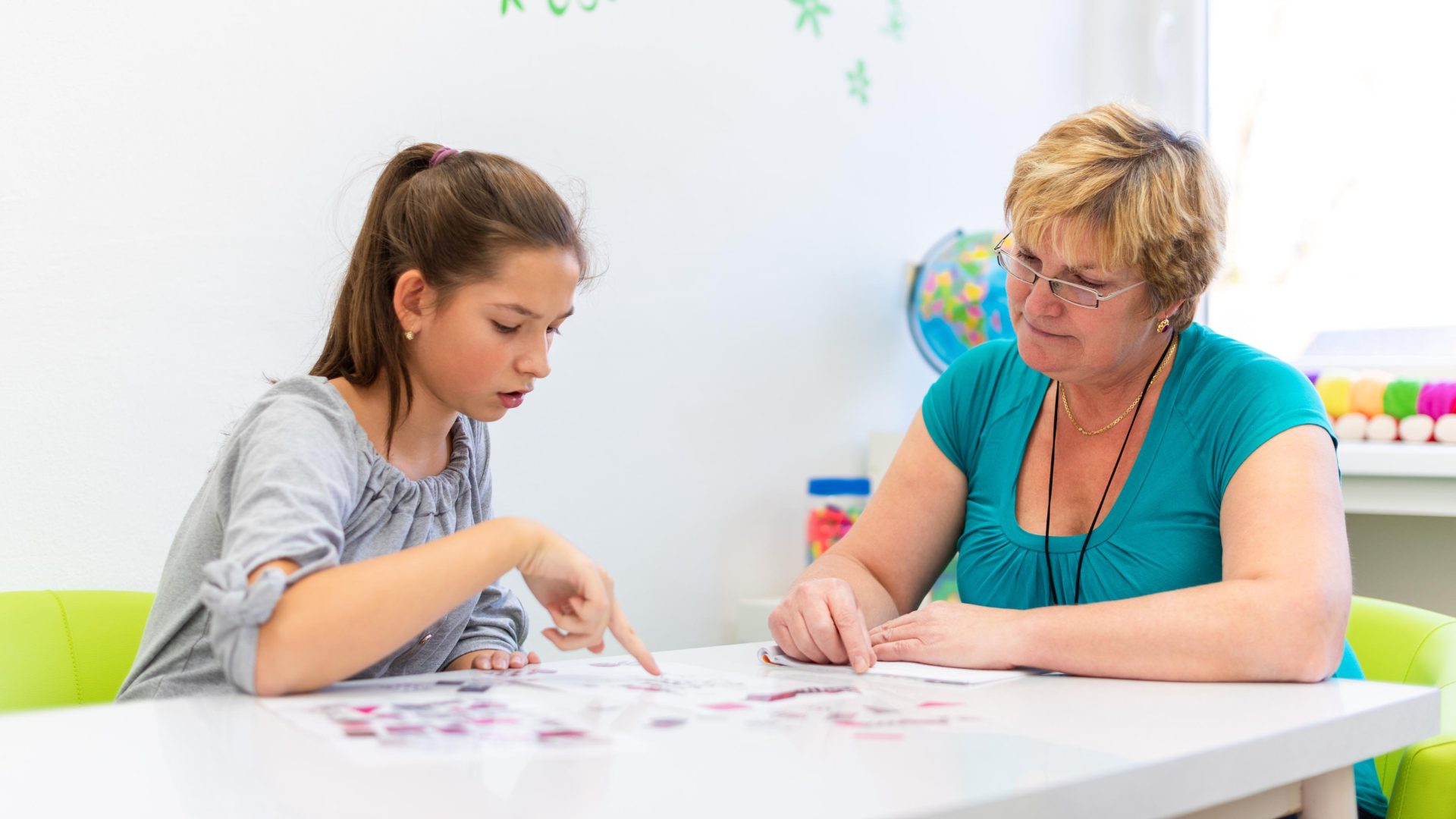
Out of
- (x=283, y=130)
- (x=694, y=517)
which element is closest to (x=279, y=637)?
(x=283, y=130)

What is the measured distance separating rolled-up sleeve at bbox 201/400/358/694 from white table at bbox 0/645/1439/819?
0.05 meters

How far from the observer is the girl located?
0.84 meters

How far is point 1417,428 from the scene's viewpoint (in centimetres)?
204

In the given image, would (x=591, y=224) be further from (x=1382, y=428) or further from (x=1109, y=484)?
(x=1382, y=428)

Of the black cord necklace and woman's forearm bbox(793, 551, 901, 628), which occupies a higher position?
the black cord necklace

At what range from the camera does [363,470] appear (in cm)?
105

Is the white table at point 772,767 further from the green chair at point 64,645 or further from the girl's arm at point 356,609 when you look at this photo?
the green chair at point 64,645

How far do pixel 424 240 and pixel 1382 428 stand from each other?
170 centimetres

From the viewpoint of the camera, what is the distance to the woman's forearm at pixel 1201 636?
1010 mm

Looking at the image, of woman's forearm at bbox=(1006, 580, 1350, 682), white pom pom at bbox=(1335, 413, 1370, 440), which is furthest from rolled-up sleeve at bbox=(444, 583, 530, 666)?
white pom pom at bbox=(1335, 413, 1370, 440)

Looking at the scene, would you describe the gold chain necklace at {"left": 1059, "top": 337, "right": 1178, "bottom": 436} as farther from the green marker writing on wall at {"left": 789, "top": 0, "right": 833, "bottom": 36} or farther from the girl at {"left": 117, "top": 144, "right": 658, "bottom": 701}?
the green marker writing on wall at {"left": 789, "top": 0, "right": 833, "bottom": 36}

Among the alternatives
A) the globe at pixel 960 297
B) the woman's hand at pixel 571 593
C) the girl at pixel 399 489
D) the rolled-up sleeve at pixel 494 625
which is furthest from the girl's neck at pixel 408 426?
the globe at pixel 960 297

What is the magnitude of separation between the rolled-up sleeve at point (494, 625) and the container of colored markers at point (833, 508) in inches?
38.5

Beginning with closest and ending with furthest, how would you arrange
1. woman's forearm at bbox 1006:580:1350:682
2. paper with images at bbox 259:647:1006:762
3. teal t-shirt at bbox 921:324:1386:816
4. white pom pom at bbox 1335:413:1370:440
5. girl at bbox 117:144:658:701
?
paper with images at bbox 259:647:1006:762 < girl at bbox 117:144:658:701 < woman's forearm at bbox 1006:580:1350:682 < teal t-shirt at bbox 921:324:1386:816 < white pom pom at bbox 1335:413:1370:440
